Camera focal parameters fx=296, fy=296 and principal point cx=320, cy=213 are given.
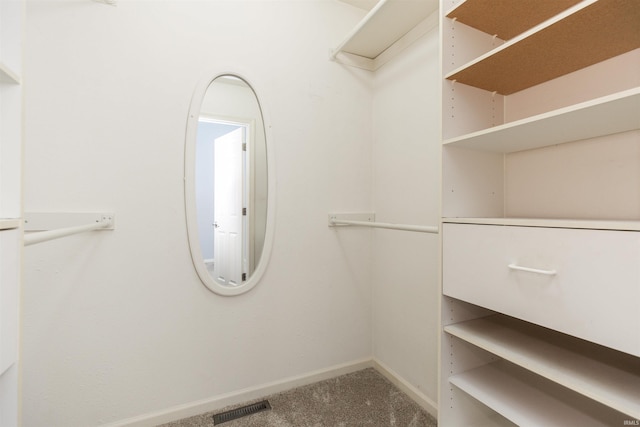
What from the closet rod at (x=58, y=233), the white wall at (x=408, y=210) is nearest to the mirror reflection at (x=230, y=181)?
the closet rod at (x=58, y=233)

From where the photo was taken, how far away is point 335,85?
1902mm

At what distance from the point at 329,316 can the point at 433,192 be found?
100 cm

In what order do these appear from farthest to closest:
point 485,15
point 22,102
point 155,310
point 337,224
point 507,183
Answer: point 337,224
point 155,310
point 507,183
point 485,15
point 22,102

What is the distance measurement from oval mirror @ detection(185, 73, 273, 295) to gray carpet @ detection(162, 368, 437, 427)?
0.64 metres

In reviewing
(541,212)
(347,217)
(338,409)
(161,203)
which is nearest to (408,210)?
(347,217)

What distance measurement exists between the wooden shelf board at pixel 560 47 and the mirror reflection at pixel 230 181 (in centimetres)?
108

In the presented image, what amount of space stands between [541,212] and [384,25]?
126cm

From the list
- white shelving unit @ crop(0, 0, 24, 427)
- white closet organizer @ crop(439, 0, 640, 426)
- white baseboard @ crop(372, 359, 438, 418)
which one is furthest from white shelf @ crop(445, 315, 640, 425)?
white shelving unit @ crop(0, 0, 24, 427)

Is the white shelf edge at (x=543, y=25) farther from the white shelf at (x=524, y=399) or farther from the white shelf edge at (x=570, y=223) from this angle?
the white shelf at (x=524, y=399)

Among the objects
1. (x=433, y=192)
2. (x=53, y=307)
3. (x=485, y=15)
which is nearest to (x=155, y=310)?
(x=53, y=307)

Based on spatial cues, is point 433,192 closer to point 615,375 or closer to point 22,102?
point 615,375

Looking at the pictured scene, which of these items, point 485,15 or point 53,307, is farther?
point 53,307

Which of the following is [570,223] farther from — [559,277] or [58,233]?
[58,233]

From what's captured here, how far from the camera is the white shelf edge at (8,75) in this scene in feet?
2.14
